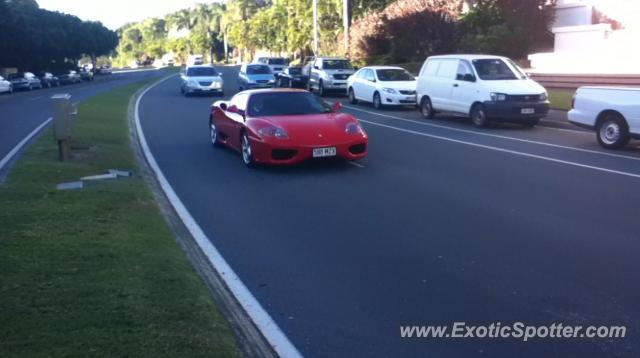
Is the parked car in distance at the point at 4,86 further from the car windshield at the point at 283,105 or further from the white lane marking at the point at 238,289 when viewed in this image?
the white lane marking at the point at 238,289

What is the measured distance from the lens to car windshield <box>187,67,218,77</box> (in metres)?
34.7

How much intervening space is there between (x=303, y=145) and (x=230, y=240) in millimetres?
4082

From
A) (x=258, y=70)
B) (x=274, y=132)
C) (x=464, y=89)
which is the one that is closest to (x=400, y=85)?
(x=464, y=89)

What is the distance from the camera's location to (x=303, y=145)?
37.6ft

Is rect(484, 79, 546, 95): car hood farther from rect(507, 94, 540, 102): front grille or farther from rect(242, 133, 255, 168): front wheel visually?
rect(242, 133, 255, 168): front wheel

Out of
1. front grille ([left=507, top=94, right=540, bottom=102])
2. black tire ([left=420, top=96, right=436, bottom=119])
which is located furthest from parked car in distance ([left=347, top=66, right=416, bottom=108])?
front grille ([left=507, top=94, right=540, bottom=102])

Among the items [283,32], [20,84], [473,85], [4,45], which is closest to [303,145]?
[473,85]

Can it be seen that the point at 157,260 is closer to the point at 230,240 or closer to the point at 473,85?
the point at 230,240

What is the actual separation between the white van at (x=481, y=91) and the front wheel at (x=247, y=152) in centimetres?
808

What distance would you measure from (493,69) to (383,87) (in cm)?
590

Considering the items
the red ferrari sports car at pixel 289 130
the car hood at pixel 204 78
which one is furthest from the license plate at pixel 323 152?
the car hood at pixel 204 78

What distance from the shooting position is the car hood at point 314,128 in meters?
11.5

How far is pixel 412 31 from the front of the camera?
122 ft

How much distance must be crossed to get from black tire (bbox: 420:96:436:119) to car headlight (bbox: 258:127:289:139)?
1019 cm
